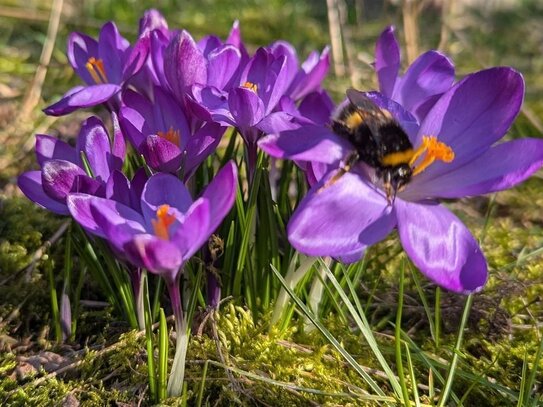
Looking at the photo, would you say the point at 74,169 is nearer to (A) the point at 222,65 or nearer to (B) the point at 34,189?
(B) the point at 34,189

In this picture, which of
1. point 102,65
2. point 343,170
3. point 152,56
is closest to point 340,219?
point 343,170

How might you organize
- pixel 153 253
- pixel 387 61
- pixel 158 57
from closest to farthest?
pixel 153 253 < pixel 387 61 < pixel 158 57

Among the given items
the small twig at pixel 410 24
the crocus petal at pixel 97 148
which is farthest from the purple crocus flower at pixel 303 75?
the small twig at pixel 410 24

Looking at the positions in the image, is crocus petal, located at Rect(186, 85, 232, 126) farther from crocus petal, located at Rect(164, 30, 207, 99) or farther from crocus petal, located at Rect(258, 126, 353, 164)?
crocus petal, located at Rect(258, 126, 353, 164)

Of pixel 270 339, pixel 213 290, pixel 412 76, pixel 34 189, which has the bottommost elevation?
pixel 270 339

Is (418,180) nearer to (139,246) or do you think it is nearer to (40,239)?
(139,246)

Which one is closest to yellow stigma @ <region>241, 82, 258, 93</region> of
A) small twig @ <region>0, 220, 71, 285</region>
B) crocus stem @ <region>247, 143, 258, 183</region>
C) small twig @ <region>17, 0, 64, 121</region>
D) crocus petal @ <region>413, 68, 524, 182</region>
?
crocus stem @ <region>247, 143, 258, 183</region>

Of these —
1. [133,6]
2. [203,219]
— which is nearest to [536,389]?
[203,219]

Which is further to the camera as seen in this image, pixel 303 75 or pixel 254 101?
pixel 303 75
